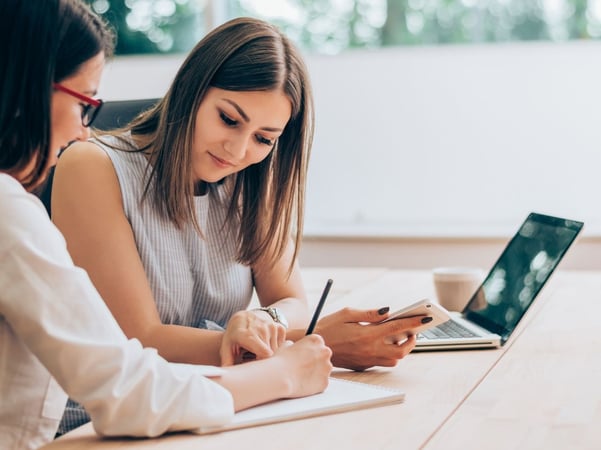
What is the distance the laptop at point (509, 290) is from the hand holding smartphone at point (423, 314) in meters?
0.12

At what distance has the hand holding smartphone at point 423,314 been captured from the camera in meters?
1.44

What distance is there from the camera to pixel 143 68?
3791 millimetres

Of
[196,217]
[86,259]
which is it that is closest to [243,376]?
[86,259]

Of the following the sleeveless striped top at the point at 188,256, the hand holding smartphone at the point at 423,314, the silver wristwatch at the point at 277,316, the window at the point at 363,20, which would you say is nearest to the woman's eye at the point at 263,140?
the sleeveless striped top at the point at 188,256

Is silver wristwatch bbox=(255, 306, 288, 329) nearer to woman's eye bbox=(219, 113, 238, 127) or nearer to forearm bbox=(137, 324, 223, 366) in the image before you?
forearm bbox=(137, 324, 223, 366)

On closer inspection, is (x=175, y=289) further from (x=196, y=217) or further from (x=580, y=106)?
(x=580, y=106)

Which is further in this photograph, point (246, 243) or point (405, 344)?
point (246, 243)

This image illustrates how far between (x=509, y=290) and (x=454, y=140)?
1752 mm

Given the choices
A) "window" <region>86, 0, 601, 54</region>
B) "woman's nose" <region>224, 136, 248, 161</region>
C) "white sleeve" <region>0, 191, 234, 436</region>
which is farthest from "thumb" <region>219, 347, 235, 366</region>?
"window" <region>86, 0, 601, 54</region>

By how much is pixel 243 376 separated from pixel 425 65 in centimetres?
252

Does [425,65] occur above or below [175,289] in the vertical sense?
above

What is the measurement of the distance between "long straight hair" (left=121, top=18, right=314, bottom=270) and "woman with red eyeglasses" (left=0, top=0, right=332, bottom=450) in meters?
0.48

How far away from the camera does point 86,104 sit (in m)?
1.11

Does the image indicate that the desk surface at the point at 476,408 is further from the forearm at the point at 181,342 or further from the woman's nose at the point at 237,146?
the woman's nose at the point at 237,146
